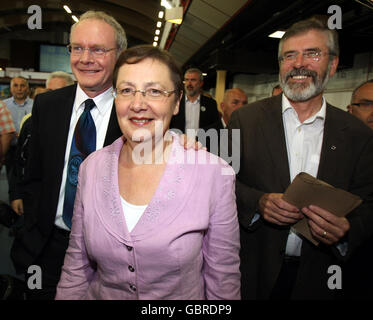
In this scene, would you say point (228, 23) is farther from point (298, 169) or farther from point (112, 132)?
point (112, 132)

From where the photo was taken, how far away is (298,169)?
1896 millimetres

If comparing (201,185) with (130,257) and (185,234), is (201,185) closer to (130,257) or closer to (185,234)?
(185,234)

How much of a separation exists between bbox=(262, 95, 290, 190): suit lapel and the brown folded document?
0.20m

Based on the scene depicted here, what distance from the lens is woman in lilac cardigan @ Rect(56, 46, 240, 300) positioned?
4.32 ft

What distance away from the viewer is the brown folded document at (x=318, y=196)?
1481 mm

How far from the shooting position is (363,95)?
2875 millimetres

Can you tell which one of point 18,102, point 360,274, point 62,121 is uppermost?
point 18,102

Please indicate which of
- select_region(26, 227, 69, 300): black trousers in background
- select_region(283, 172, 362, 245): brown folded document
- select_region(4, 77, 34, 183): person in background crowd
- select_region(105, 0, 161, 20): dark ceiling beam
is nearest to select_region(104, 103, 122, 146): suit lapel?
select_region(26, 227, 69, 300): black trousers in background

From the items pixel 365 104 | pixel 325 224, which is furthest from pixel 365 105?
pixel 325 224

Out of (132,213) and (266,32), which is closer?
(132,213)

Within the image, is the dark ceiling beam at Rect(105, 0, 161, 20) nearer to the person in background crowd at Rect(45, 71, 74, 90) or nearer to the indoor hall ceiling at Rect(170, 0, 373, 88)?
the indoor hall ceiling at Rect(170, 0, 373, 88)

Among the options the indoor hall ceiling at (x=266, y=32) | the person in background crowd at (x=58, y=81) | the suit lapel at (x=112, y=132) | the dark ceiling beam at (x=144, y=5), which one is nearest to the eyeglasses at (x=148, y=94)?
the suit lapel at (x=112, y=132)

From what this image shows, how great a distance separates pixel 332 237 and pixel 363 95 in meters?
1.86

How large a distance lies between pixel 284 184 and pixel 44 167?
1501mm
